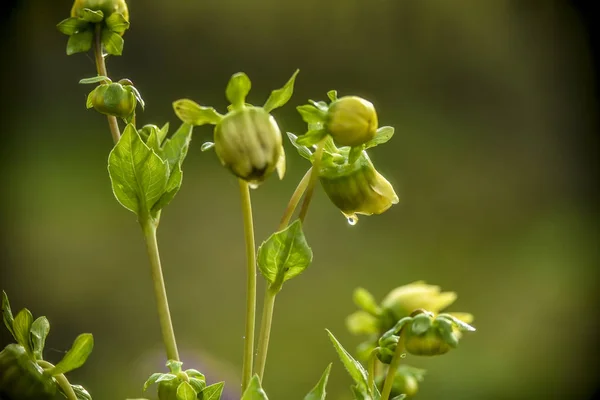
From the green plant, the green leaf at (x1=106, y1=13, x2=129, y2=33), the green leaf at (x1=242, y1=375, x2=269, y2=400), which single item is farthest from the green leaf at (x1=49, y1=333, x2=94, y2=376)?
the green leaf at (x1=106, y1=13, x2=129, y2=33)

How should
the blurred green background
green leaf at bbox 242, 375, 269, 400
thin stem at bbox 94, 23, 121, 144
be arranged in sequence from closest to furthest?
green leaf at bbox 242, 375, 269, 400
thin stem at bbox 94, 23, 121, 144
the blurred green background

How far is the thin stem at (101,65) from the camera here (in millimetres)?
483

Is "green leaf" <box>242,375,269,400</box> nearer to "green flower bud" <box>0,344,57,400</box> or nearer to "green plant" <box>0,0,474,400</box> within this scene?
"green plant" <box>0,0,474,400</box>

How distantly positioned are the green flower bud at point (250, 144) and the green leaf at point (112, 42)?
5.1 inches

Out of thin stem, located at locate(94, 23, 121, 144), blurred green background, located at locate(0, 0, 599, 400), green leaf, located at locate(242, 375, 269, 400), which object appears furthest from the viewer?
blurred green background, located at locate(0, 0, 599, 400)

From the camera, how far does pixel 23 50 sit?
2.63 metres

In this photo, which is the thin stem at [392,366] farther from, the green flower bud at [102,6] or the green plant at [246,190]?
the green flower bud at [102,6]

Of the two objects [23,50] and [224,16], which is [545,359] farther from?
[23,50]

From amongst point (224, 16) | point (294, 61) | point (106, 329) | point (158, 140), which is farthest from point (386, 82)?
point (158, 140)

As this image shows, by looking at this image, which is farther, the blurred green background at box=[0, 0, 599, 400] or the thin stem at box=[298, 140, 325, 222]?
the blurred green background at box=[0, 0, 599, 400]

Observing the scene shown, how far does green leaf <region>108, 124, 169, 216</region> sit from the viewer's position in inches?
17.9

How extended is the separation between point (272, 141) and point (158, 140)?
0.12 metres

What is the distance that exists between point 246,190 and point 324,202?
211 cm

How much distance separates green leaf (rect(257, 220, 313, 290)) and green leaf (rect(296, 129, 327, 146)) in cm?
5
